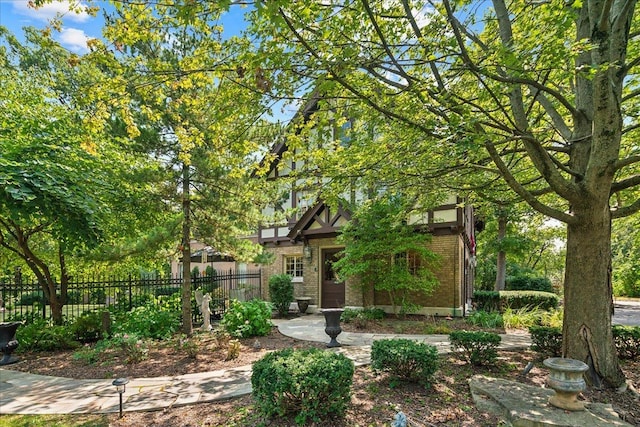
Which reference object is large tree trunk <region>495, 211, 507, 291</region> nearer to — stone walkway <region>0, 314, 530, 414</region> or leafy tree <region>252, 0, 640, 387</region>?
leafy tree <region>252, 0, 640, 387</region>

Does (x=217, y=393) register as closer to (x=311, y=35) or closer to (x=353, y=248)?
(x=311, y=35)

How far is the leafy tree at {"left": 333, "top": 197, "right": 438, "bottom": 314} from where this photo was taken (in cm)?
1065

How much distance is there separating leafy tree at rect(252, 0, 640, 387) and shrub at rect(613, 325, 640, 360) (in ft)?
5.78

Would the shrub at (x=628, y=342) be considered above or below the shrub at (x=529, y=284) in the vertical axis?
above

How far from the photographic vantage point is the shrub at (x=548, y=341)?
6309 millimetres

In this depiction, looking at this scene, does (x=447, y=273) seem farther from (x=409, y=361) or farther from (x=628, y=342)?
(x=409, y=361)

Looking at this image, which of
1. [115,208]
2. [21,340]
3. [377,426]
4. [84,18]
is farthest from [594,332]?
[21,340]

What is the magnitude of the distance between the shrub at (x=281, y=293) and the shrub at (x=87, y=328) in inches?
243

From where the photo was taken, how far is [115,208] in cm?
820

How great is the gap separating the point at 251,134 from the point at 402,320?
768 cm

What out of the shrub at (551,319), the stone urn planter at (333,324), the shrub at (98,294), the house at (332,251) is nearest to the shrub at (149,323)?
the shrub at (98,294)

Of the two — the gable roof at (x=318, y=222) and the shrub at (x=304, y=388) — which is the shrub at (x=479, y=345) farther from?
the gable roof at (x=318, y=222)

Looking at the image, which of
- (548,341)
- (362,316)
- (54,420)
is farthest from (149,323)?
(548,341)

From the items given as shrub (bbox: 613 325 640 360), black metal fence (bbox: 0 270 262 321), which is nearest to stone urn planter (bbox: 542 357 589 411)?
shrub (bbox: 613 325 640 360)
